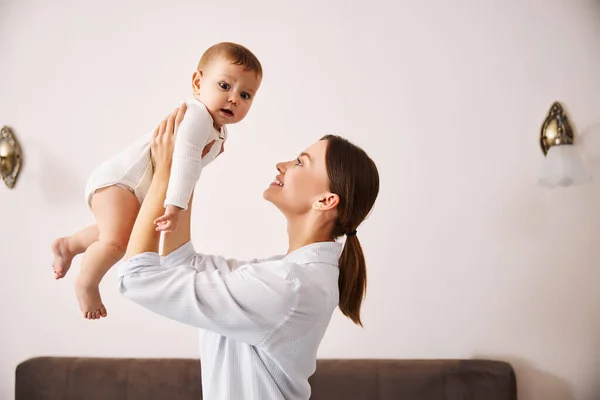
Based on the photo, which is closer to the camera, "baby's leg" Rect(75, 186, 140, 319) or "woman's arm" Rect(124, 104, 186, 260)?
"woman's arm" Rect(124, 104, 186, 260)

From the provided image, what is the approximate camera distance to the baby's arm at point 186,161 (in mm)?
1230

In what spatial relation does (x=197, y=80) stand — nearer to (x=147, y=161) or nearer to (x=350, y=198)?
(x=147, y=161)

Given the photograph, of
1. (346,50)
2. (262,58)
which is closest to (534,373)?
(346,50)

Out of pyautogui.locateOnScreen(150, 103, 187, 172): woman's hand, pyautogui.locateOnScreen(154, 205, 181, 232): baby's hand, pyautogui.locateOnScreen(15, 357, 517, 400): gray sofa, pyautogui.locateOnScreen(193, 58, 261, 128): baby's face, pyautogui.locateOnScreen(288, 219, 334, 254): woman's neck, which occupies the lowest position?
pyautogui.locateOnScreen(15, 357, 517, 400): gray sofa

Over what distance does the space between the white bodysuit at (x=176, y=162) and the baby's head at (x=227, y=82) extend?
0.03 meters

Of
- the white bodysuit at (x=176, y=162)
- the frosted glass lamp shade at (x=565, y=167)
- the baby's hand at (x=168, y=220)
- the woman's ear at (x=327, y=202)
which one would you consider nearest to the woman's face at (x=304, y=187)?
the woman's ear at (x=327, y=202)

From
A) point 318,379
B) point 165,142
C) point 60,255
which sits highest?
point 165,142

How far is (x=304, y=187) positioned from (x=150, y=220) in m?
0.41

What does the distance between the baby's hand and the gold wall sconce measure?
1.71 meters

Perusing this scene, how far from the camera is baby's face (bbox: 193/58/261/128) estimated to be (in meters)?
1.41

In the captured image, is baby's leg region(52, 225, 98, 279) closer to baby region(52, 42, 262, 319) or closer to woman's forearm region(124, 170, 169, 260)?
baby region(52, 42, 262, 319)

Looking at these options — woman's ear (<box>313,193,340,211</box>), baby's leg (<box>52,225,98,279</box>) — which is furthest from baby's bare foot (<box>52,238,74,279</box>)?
woman's ear (<box>313,193,340,211</box>)

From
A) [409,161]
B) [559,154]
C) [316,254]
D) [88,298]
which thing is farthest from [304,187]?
[559,154]

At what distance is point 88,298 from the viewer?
140cm
